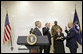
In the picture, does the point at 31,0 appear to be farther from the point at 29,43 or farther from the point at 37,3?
the point at 29,43

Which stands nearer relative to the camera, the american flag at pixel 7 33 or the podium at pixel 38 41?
the podium at pixel 38 41

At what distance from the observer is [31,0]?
8.05 metres

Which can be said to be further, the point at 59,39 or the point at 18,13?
the point at 18,13

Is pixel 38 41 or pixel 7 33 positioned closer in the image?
pixel 38 41

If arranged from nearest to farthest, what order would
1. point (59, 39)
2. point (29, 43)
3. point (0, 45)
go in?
point (29, 43)
point (59, 39)
point (0, 45)

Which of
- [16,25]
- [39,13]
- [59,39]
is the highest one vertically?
[39,13]

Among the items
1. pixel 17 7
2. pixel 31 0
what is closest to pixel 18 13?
pixel 17 7

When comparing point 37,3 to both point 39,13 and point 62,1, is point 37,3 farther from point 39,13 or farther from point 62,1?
point 62,1

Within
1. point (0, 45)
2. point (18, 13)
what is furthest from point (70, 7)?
point (0, 45)

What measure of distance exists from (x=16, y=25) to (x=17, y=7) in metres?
0.91

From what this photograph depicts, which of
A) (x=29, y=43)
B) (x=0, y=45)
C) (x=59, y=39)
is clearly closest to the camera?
(x=29, y=43)

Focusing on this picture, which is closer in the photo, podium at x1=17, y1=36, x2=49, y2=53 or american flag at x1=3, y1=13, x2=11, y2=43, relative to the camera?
podium at x1=17, y1=36, x2=49, y2=53

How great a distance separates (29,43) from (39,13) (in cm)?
459

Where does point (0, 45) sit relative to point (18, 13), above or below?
below
